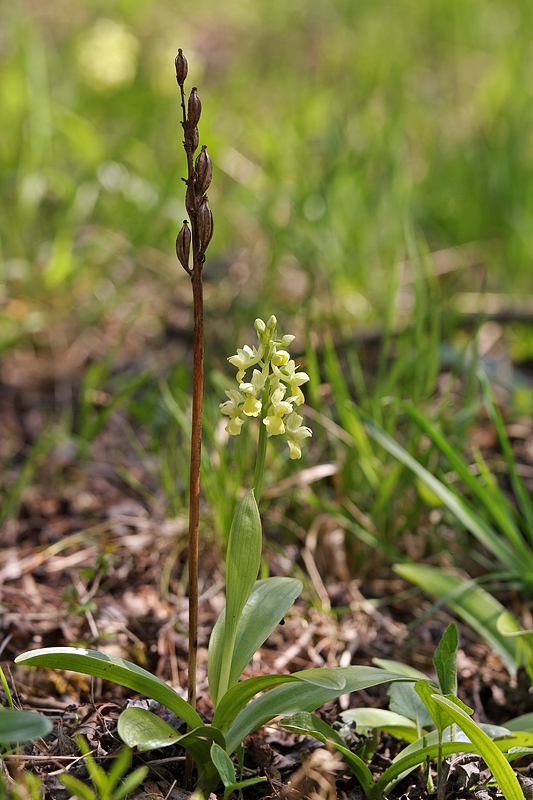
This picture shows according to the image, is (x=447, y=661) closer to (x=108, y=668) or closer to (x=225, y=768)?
(x=225, y=768)

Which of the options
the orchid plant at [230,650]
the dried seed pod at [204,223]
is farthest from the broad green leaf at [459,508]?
the dried seed pod at [204,223]

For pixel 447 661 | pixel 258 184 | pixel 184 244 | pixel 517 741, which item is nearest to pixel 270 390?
pixel 184 244

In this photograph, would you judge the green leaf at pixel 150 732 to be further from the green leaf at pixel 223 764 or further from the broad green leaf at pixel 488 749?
the broad green leaf at pixel 488 749

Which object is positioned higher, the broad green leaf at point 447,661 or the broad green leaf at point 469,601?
the broad green leaf at point 447,661

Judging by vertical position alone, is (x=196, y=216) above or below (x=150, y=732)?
above

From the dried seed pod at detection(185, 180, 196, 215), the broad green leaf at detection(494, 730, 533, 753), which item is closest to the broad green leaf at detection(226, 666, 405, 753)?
the broad green leaf at detection(494, 730, 533, 753)

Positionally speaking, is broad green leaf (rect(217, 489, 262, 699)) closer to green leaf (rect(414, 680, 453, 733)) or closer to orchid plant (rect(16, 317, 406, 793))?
orchid plant (rect(16, 317, 406, 793))
